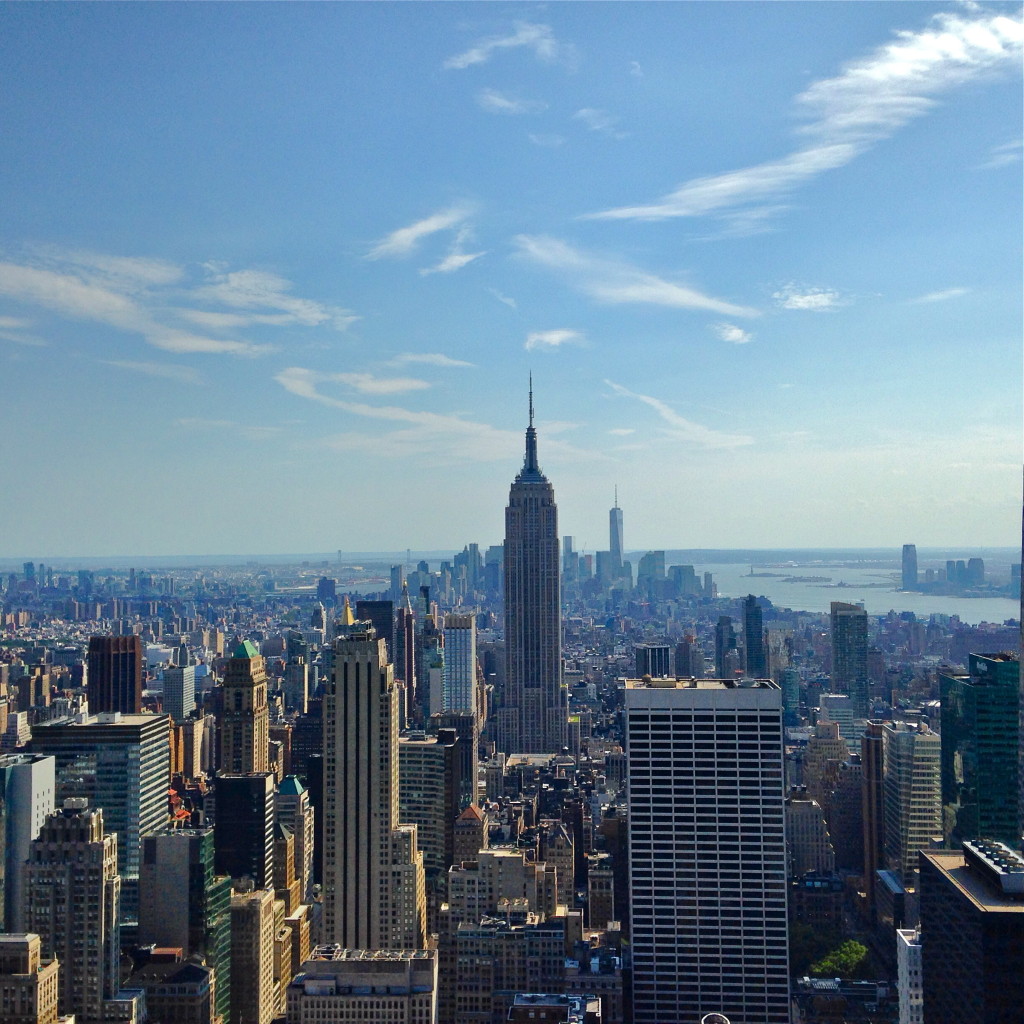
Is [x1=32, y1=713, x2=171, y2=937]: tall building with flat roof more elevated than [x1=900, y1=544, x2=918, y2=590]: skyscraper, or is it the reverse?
[x1=900, y1=544, x2=918, y2=590]: skyscraper

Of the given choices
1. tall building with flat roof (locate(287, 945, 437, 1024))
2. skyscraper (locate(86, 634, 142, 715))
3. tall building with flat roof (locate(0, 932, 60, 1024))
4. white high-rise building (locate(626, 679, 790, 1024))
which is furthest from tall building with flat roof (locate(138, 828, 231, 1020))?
skyscraper (locate(86, 634, 142, 715))

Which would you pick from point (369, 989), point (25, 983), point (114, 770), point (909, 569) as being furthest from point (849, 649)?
point (25, 983)

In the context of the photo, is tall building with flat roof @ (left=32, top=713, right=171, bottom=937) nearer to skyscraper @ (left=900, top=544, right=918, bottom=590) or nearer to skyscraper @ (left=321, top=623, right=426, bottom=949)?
skyscraper @ (left=321, top=623, right=426, bottom=949)

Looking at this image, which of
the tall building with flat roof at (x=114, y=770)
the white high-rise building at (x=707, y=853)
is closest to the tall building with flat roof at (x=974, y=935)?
the white high-rise building at (x=707, y=853)

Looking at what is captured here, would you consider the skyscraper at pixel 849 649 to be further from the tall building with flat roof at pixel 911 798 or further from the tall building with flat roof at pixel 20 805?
the tall building with flat roof at pixel 20 805

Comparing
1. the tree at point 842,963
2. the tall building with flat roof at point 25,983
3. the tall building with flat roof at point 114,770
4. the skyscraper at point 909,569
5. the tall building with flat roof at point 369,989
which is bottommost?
the tree at point 842,963

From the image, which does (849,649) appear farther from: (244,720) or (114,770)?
(114,770)

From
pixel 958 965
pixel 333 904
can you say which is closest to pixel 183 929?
pixel 333 904
